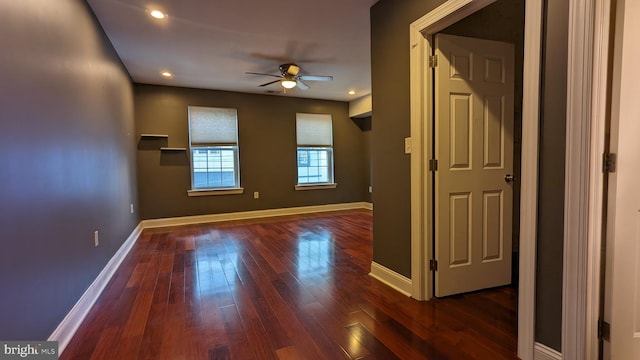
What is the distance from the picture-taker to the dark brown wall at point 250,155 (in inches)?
208

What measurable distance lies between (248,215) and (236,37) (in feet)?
11.7

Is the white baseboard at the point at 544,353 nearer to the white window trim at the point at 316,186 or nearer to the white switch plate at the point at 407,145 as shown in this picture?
the white switch plate at the point at 407,145

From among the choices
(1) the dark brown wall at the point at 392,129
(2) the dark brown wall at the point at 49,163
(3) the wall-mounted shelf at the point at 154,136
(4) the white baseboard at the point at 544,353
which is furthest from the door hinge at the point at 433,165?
(3) the wall-mounted shelf at the point at 154,136

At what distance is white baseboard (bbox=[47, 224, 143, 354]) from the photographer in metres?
1.75

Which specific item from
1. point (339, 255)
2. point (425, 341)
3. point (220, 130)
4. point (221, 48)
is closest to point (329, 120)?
point (220, 130)

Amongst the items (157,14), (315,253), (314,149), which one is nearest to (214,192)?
(314,149)

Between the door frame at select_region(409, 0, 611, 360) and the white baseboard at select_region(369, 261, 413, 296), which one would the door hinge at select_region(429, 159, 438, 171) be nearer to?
the door frame at select_region(409, 0, 611, 360)

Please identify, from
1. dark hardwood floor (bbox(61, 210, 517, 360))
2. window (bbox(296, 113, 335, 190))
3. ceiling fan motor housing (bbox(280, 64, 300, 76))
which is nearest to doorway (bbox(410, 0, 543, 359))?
dark hardwood floor (bbox(61, 210, 517, 360))

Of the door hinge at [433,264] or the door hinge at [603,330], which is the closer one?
the door hinge at [603,330]

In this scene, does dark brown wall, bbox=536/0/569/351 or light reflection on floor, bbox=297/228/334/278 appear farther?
light reflection on floor, bbox=297/228/334/278

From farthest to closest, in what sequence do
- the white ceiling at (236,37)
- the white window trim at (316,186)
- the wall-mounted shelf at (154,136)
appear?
the white window trim at (316,186)
the wall-mounted shelf at (154,136)
the white ceiling at (236,37)

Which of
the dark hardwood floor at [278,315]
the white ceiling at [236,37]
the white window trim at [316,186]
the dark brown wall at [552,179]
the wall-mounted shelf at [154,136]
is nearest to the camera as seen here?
the dark brown wall at [552,179]

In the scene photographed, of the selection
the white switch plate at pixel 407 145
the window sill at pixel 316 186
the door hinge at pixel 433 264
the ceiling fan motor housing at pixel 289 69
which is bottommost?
the door hinge at pixel 433 264

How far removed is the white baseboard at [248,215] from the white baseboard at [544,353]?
5.08 meters
